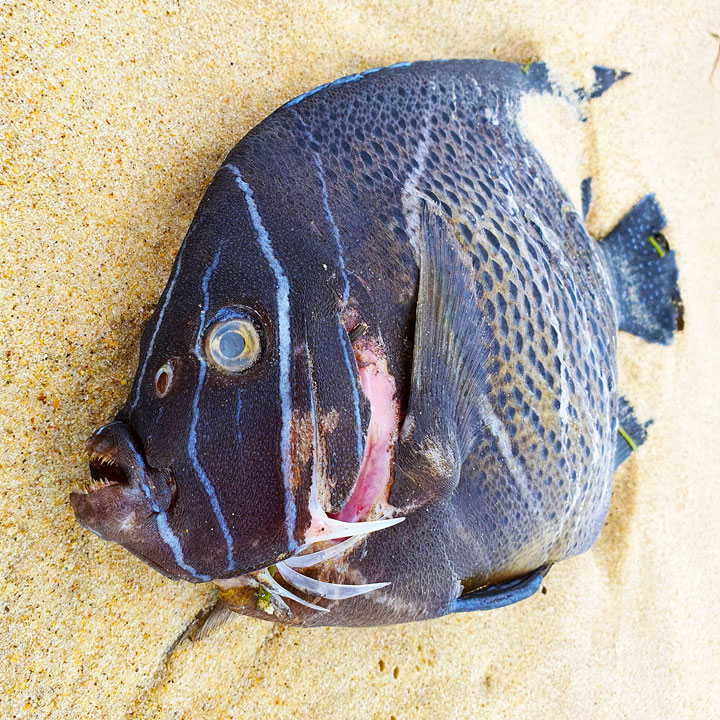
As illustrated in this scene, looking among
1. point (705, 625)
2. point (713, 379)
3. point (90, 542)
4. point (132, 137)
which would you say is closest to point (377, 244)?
point (132, 137)

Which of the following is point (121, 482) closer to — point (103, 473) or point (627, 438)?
point (103, 473)

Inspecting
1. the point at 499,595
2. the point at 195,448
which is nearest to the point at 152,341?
the point at 195,448

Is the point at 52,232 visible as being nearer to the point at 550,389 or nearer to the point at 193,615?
the point at 193,615

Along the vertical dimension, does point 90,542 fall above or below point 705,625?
above

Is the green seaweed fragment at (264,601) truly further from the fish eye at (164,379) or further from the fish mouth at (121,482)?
the fish eye at (164,379)

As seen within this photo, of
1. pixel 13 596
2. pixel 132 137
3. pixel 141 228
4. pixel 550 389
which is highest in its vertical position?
pixel 132 137

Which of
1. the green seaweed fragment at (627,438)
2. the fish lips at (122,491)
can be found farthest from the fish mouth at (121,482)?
the green seaweed fragment at (627,438)
